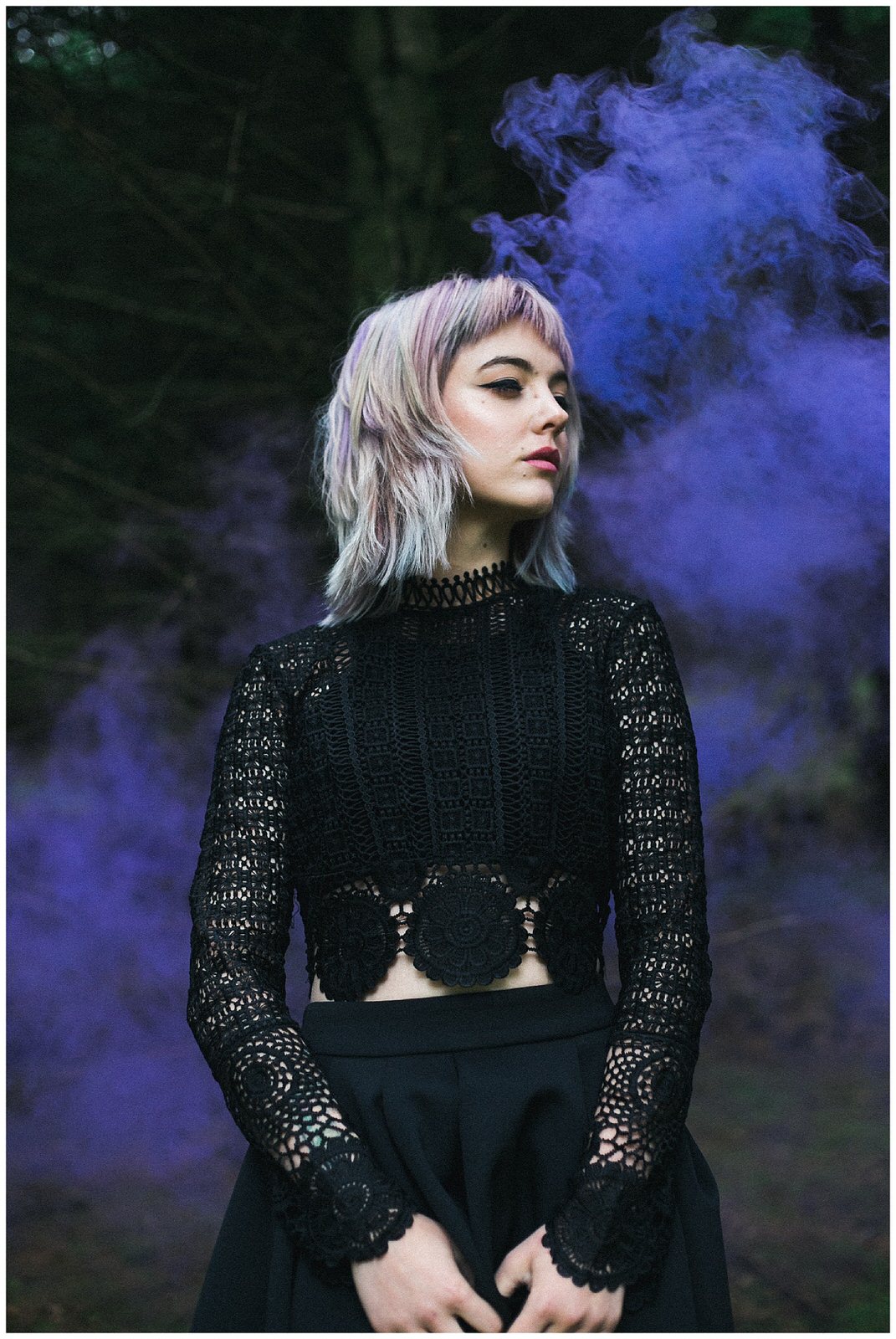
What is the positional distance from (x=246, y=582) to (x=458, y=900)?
2.36 m

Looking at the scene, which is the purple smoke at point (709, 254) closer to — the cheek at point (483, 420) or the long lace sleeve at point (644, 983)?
the cheek at point (483, 420)

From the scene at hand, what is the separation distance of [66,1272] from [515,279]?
277 centimetres

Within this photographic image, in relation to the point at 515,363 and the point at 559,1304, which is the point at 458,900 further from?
the point at 515,363

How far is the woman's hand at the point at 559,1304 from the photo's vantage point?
4.45 feet

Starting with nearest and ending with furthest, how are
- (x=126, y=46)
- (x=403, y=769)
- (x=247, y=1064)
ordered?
1. (x=247, y=1064)
2. (x=403, y=769)
3. (x=126, y=46)

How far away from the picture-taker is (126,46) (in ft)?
11.4

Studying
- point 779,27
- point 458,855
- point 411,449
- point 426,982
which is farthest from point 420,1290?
point 779,27

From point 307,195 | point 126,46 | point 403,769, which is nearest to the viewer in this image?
point 403,769

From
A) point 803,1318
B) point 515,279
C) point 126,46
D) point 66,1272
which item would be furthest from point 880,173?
point 66,1272

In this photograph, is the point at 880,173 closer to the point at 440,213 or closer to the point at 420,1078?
the point at 440,213

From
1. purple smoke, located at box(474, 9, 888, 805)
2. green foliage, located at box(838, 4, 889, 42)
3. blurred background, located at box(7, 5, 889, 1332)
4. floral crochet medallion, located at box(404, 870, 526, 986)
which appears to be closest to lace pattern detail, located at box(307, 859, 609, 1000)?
floral crochet medallion, located at box(404, 870, 526, 986)

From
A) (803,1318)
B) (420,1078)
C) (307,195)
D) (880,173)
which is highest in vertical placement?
(307,195)

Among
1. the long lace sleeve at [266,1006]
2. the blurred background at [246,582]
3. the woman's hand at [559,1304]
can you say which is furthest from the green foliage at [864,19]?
the woman's hand at [559,1304]

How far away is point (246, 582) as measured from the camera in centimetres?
382
